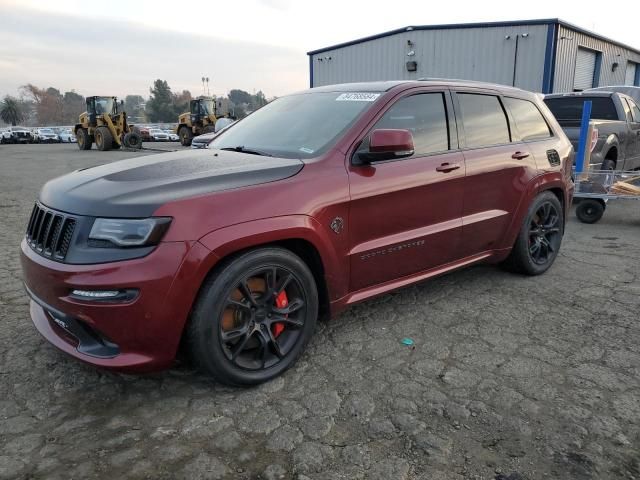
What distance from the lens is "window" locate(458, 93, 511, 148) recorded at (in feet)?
12.7

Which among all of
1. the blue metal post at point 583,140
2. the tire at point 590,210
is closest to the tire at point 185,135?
the blue metal post at point 583,140

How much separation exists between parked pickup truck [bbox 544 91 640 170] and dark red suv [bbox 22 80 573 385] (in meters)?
4.90

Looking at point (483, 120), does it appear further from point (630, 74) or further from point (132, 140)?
point (630, 74)

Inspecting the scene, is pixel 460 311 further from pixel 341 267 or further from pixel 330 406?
pixel 330 406

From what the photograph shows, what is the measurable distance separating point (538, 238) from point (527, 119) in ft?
3.56

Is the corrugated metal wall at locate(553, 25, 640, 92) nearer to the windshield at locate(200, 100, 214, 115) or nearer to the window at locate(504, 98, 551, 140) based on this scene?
the windshield at locate(200, 100, 214, 115)

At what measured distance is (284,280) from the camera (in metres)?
2.82

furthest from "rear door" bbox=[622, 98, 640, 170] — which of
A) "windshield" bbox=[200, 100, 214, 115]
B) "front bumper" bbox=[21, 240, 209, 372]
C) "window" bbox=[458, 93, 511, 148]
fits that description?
"windshield" bbox=[200, 100, 214, 115]

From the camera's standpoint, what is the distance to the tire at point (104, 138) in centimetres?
2347

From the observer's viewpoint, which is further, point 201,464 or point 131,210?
point 131,210

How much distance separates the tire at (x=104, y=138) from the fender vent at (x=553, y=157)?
2287 cm

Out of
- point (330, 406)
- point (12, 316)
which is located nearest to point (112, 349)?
point (330, 406)

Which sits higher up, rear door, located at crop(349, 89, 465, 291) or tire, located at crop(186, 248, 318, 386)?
rear door, located at crop(349, 89, 465, 291)

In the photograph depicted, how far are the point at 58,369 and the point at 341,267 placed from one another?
179 cm
